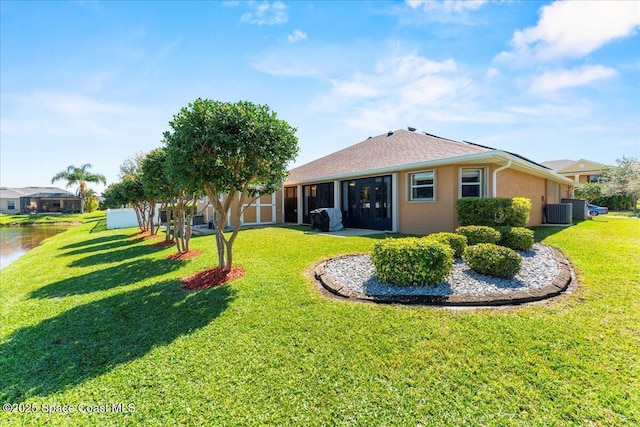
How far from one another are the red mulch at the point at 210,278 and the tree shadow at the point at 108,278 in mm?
1280

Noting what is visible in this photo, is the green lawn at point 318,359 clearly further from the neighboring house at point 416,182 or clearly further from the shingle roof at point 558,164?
the shingle roof at point 558,164

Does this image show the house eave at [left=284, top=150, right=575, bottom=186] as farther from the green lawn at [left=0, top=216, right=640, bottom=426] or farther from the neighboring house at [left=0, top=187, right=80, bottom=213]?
the neighboring house at [left=0, top=187, right=80, bottom=213]

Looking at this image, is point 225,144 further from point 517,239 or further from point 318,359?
point 517,239

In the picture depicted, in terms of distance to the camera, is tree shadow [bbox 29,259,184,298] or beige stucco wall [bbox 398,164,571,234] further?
beige stucco wall [bbox 398,164,571,234]

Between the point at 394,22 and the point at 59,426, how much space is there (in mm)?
10699

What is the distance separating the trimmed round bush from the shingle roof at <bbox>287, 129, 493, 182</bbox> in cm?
523

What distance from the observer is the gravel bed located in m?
4.76

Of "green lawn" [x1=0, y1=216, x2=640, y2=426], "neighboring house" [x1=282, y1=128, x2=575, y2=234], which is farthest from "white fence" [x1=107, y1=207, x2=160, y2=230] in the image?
"green lawn" [x1=0, y1=216, x2=640, y2=426]

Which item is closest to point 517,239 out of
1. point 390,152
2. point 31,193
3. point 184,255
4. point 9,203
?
point 390,152

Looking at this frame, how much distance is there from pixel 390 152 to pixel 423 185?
332cm

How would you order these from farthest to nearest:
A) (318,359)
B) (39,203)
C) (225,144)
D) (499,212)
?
(39,203) < (499,212) < (225,144) < (318,359)

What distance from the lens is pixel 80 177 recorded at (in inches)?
1697

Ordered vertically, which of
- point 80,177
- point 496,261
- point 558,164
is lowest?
point 496,261

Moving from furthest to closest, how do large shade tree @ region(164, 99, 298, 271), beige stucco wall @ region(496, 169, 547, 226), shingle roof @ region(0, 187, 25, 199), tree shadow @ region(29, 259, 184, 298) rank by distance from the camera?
Result: shingle roof @ region(0, 187, 25, 199) < beige stucco wall @ region(496, 169, 547, 226) < tree shadow @ region(29, 259, 184, 298) < large shade tree @ region(164, 99, 298, 271)
